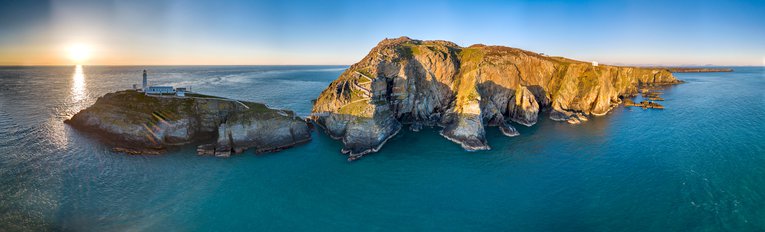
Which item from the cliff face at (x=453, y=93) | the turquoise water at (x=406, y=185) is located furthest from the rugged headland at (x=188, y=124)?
the cliff face at (x=453, y=93)

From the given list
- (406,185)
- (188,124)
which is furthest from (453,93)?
(188,124)

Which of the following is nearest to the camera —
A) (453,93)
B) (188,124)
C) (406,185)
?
(406,185)

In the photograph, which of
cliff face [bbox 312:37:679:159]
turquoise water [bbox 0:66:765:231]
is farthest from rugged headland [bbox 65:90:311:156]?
cliff face [bbox 312:37:679:159]

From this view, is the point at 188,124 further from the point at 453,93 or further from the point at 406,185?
the point at 453,93

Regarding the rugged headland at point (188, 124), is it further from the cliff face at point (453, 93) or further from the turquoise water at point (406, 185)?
the cliff face at point (453, 93)

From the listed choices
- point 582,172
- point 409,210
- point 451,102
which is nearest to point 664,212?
point 582,172

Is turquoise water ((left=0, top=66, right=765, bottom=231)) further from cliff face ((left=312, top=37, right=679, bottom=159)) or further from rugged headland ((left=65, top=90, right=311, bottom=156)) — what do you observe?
cliff face ((left=312, top=37, right=679, bottom=159))
